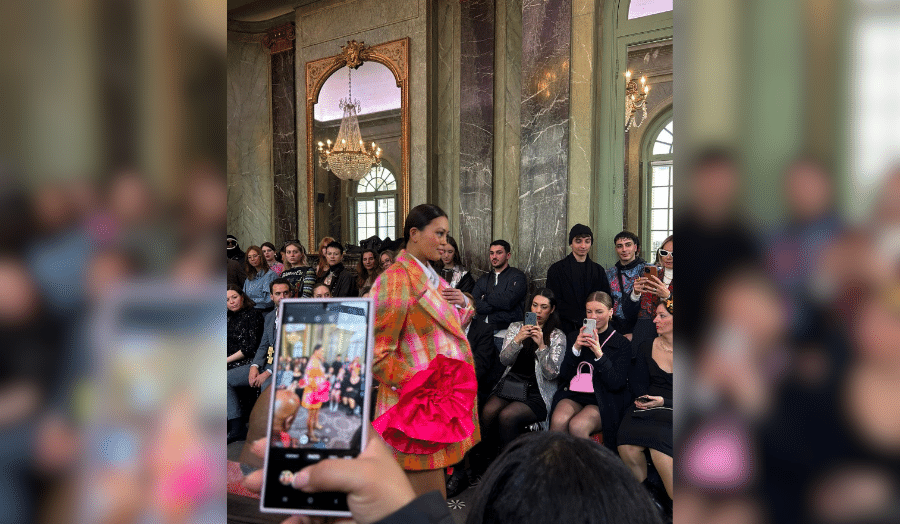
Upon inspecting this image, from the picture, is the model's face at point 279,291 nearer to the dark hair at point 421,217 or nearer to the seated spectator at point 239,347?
the seated spectator at point 239,347

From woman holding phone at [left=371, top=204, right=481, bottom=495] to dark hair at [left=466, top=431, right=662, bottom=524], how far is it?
1191mm

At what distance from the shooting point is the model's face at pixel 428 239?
191 cm

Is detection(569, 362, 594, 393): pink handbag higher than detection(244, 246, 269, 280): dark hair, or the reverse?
detection(244, 246, 269, 280): dark hair

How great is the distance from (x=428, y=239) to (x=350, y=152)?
590 cm

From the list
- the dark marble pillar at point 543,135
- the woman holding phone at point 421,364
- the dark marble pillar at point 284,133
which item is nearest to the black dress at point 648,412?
the woman holding phone at point 421,364

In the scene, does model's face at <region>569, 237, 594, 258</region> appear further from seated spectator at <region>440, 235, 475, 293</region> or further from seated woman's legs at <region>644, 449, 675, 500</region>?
seated woman's legs at <region>644, 449, 675, 500</region>

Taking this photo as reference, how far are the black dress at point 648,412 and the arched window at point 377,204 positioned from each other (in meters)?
5.17

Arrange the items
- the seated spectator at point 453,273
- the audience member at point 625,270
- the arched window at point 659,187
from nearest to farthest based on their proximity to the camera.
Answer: the audience member at point 625,270 < the seated spectator at point 453,273 < the arched window at point 659,187

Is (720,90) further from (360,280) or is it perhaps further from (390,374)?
(360,280)

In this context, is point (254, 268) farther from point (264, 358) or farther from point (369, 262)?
point (264, 358)

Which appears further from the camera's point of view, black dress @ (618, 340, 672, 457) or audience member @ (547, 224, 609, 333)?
audience member @ (547, 224, 609, 333)

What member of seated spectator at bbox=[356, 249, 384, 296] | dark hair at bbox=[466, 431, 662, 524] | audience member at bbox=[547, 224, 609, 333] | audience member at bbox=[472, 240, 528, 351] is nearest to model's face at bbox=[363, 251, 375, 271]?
seated spectator at bbox=[356, 249, 384, 296]

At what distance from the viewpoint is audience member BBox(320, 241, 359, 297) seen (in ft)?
18.5

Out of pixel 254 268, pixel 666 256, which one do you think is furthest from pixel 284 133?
pixel 666 256
